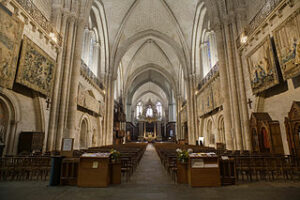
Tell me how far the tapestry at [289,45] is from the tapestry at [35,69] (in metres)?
9.40

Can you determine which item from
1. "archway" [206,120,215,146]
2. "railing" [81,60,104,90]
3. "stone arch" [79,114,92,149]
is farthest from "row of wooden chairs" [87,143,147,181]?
"archway" [206,120,215,146]

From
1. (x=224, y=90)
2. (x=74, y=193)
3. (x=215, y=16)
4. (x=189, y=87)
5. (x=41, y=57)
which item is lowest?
(x=74, y=193)

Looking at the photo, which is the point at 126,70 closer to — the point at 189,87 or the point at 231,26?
the point at 189,87

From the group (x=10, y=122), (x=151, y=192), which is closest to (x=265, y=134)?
(x=151, y=192)

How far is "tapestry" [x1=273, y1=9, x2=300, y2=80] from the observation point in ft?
17.6

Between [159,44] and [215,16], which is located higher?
[159,44]

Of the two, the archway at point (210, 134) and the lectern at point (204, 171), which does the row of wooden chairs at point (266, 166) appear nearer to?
the lectern at point (204, 171)

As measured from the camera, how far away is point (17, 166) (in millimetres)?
4547

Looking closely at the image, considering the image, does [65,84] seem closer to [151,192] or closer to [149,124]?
[151,192]

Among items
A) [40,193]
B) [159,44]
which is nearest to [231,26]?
[40,193]

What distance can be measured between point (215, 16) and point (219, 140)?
8.65 metres

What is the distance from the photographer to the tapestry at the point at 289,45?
5371 mm

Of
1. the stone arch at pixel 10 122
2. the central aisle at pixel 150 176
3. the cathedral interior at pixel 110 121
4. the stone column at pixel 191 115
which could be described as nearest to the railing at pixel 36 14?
the cathedral interior at pixel 110 121

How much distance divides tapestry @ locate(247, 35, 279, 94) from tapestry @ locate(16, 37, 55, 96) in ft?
30.7
